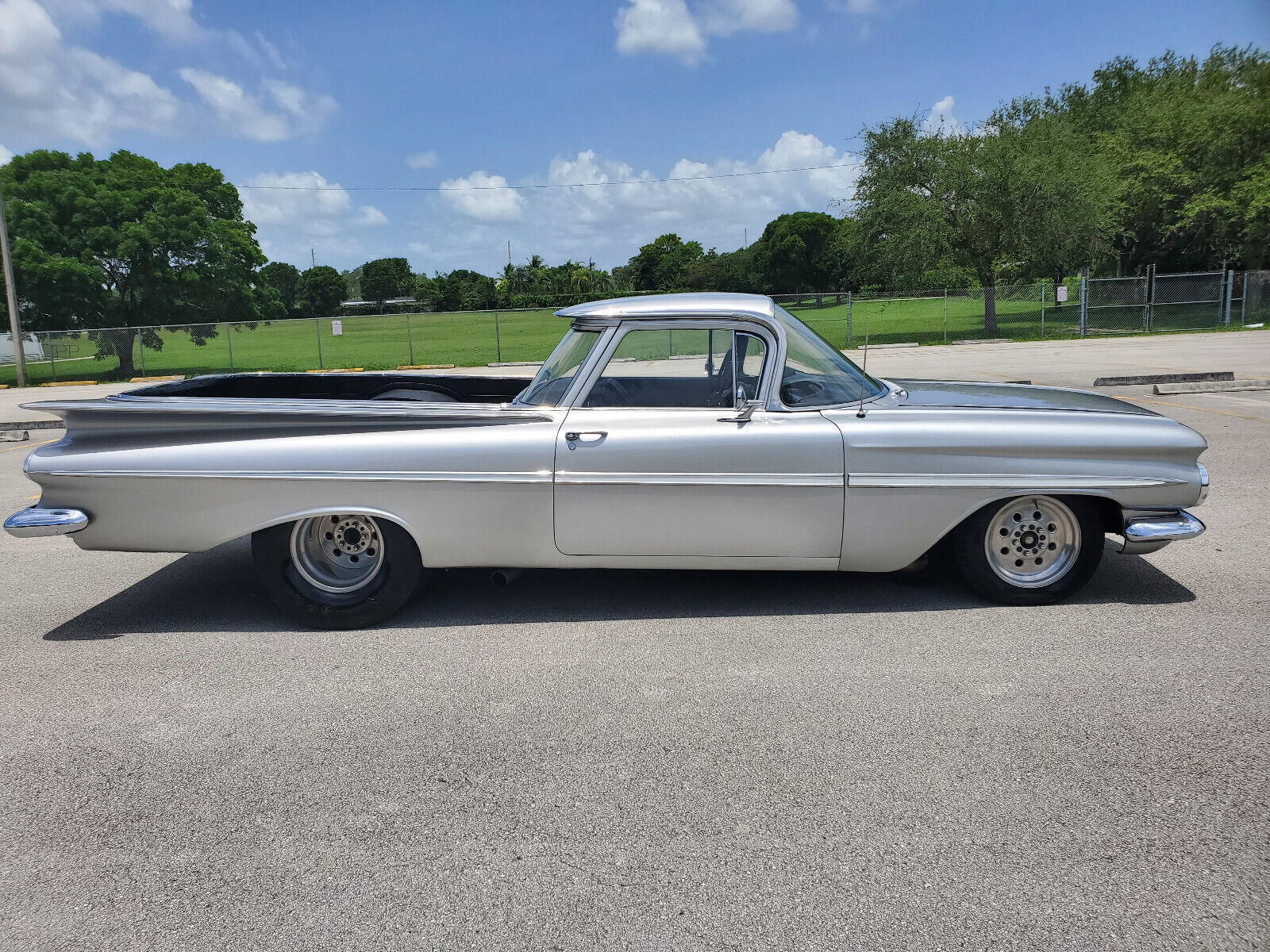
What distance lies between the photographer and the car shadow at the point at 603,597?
477 cm

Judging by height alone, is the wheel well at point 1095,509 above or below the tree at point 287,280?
below

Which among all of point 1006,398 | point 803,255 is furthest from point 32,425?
point 803,255

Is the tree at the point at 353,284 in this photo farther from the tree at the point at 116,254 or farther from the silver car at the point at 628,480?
the silver car at the point at 628,480

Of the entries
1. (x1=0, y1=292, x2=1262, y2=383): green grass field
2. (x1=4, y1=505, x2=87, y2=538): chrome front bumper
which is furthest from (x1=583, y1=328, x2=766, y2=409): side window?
(x1=0, y1=292, x2=1262, y2=383): green grass field

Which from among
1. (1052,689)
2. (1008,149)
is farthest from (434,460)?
(1008,149)

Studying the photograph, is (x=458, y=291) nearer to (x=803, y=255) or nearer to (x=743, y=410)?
(x=803, y=255)

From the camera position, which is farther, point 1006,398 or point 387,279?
point 387,279

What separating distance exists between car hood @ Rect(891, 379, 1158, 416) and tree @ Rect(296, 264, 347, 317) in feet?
394

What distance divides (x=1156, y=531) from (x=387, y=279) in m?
136

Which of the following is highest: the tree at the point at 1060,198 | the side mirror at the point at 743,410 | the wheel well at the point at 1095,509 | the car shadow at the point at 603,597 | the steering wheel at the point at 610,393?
the tree at the point at 1060,198

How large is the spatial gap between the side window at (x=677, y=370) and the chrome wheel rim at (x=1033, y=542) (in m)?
1.42

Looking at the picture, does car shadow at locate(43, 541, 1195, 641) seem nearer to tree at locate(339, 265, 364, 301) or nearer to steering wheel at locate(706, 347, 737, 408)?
steering wheel at locate(706, 347, 737, 408)

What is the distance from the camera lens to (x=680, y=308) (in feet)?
15.2

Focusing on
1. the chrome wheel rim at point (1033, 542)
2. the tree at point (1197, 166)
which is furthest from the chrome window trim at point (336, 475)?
the tree at point (1197, 166)
